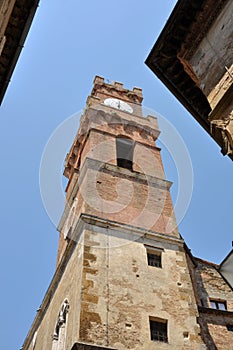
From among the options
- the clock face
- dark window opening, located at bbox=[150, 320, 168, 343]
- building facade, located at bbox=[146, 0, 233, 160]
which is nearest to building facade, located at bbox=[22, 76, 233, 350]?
dark window opening, located at bbox=[150, 320, 168, 343]

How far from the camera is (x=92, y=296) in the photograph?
12.5m

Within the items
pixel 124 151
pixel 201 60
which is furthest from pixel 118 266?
pixel 124 151

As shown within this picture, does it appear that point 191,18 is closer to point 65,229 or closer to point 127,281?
point 127,281

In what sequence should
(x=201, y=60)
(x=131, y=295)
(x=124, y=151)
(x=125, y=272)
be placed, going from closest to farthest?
(x=201, y=60) → (x=131, y=295) → (x=125, y=272) → (x=124, y=151)

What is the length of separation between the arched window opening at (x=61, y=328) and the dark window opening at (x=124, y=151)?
8.62 meters

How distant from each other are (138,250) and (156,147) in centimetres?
849

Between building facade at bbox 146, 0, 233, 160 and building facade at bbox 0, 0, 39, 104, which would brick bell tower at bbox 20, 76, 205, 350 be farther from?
building facade at bbox 0, 0, 39, 104

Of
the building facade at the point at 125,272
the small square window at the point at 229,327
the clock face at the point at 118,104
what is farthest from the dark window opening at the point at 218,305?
the clock face at the point at 118,104

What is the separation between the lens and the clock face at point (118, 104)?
81.9 ft

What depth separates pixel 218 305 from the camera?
18.0 m

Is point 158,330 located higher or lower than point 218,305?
lower

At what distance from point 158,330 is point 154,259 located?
2.86 meters

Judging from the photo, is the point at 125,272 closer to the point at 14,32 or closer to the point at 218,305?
the point at 218,305

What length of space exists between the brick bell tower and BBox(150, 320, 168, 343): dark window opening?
3 cm
